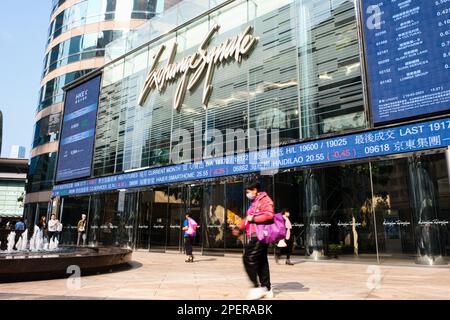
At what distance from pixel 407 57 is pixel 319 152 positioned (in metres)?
3.88

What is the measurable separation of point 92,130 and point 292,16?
14.6 m

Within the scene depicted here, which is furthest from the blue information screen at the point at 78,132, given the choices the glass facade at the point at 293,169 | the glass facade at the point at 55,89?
the glass facade at the point at 55,89

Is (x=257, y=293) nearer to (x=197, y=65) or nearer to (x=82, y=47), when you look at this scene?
(x=197, y=65)

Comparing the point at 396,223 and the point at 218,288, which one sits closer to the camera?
the point at 218,288

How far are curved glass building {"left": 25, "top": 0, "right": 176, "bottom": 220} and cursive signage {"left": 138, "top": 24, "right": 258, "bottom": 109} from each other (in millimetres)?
13128

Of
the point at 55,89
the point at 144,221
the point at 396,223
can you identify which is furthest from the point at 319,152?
the point at 55,89

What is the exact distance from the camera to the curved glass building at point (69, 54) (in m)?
31.2

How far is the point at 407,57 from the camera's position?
34.8 ft

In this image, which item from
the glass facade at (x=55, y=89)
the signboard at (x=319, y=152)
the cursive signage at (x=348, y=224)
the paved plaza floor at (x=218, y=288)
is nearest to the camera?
the paved plaza floor at (x=218, y=288)

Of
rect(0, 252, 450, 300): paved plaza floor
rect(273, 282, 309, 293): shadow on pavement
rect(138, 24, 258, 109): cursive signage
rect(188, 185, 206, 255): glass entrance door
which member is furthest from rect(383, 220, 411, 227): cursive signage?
rect(138, 24, 258, 109): cursive signage

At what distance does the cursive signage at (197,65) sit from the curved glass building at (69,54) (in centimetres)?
1313

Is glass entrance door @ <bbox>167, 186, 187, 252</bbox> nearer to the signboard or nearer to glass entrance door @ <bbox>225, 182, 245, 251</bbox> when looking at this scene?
the signboard

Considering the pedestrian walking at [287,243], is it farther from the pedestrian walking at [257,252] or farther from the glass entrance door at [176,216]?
the glass entrance door at [176,216]

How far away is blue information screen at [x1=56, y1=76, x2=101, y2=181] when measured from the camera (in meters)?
22.7
